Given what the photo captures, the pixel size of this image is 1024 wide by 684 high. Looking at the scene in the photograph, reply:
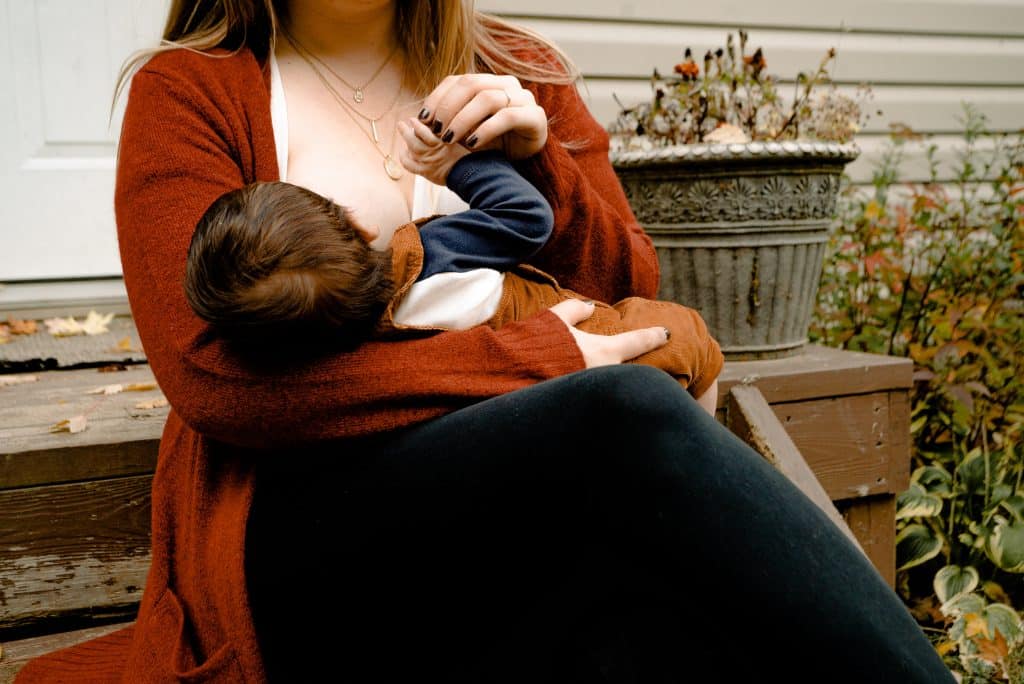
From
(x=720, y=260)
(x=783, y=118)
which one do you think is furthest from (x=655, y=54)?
(x=720, y=260)

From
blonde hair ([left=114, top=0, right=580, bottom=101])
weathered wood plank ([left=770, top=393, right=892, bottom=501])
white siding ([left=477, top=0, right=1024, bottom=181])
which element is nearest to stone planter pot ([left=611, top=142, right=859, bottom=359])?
weathered wood plank ([left=770, top=393, right=892, bottom=501])

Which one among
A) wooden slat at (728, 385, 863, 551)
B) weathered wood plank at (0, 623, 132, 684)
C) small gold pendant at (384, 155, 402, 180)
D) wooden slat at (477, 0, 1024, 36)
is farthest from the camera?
wooden slat at (477, 0, 1024, 36)

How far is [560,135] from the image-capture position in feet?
5.57

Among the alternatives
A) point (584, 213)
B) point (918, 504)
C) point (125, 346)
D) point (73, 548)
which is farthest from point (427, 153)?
point (918, 504)

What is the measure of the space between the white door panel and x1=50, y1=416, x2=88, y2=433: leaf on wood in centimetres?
123

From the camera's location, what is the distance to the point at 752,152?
213cm

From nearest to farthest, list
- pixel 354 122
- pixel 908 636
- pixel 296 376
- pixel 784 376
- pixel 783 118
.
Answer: pixel 908 636 < pixel 296 376 < pixel 354 122 < pixel 784 376 < pixel 783 118

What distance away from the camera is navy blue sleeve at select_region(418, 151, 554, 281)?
1336mm

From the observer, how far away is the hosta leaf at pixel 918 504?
2292 mm

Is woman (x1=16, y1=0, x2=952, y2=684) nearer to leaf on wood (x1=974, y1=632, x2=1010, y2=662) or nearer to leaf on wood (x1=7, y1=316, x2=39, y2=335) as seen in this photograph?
leaf on wood (x1=974, y1=632, x2=1010, y2=662)

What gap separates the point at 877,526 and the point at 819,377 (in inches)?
17.6

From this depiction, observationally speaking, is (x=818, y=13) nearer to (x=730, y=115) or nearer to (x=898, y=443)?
(x=730, y=115)

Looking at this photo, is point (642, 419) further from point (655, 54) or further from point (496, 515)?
point (655, 54)

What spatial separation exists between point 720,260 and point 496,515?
1.35 meters
